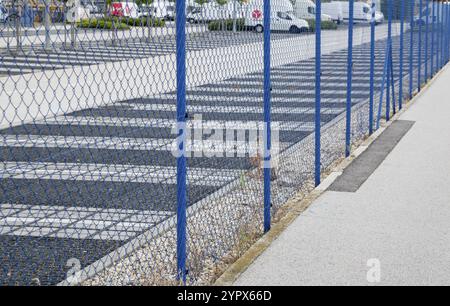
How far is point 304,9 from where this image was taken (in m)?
7.74

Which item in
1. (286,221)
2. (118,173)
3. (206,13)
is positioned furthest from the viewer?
(118,173)

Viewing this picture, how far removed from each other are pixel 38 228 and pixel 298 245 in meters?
2.12

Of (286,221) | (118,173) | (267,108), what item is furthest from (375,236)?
(118,173)

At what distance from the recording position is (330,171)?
8.82 meters

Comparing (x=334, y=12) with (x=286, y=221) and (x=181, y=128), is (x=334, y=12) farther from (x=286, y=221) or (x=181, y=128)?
(x=181, y=128)

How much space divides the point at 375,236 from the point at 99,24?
3019 millimetres

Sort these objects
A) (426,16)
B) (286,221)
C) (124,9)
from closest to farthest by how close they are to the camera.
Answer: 1. (124,9)
2. (286,221)
3. (426,16)

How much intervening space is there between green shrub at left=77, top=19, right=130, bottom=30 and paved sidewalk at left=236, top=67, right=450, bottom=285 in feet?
5.88

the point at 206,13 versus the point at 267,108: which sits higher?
the point at 206,13

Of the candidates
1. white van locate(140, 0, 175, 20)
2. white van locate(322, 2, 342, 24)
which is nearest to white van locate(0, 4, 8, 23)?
white van locate(140, 0, 175, 20)

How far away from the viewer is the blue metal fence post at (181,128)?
4.57m

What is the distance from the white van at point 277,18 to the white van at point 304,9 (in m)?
0.05

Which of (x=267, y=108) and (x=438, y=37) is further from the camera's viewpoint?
(x=438, y=37)

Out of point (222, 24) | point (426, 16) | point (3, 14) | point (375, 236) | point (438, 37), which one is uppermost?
point (3, 14)
